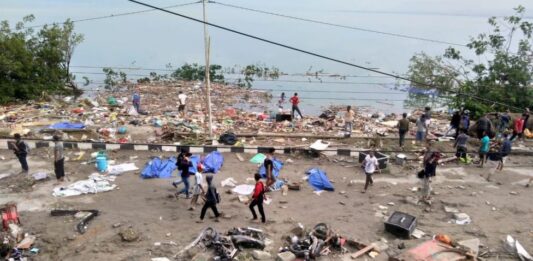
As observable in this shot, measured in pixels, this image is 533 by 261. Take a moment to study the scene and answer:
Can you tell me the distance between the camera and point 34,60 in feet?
77.3

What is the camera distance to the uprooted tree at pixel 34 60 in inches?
858

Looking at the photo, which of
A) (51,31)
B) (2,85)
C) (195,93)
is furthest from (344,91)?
(2,85)

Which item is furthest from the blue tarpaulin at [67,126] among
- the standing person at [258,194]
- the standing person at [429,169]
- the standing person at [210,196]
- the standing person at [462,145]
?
the standing person at [462,145]

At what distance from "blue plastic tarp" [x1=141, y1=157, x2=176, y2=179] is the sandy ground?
11.4 inches

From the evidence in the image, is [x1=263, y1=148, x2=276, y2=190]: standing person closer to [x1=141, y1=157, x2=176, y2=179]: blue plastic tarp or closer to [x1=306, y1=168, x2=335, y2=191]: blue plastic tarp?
[x1=306, y1=168, x2=335, y2=191]: blue plastic tarp

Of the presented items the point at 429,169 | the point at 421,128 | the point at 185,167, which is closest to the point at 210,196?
the point at 185,167

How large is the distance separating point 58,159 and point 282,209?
5.94 meters

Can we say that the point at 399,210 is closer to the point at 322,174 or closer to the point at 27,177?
the point at 322,174

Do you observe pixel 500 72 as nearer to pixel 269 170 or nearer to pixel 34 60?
pixel 269 170

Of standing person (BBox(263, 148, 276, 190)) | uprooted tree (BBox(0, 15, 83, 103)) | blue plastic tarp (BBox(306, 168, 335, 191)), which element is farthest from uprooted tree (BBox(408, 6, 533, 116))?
uprooted tree (BBox(0, 15, 83, 103))

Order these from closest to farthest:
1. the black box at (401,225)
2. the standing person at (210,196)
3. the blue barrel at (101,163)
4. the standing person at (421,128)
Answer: the black box at (401,225) < the standing person at (210,196) < the blue barrel at (101,163) < the standing person at (421,128)

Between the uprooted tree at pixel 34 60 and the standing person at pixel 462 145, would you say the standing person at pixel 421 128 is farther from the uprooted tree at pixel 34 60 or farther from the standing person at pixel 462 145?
the uprooted tree at pixel 34 60

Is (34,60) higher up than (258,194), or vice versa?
(34,60)

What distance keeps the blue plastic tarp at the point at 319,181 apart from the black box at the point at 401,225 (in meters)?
2.59
